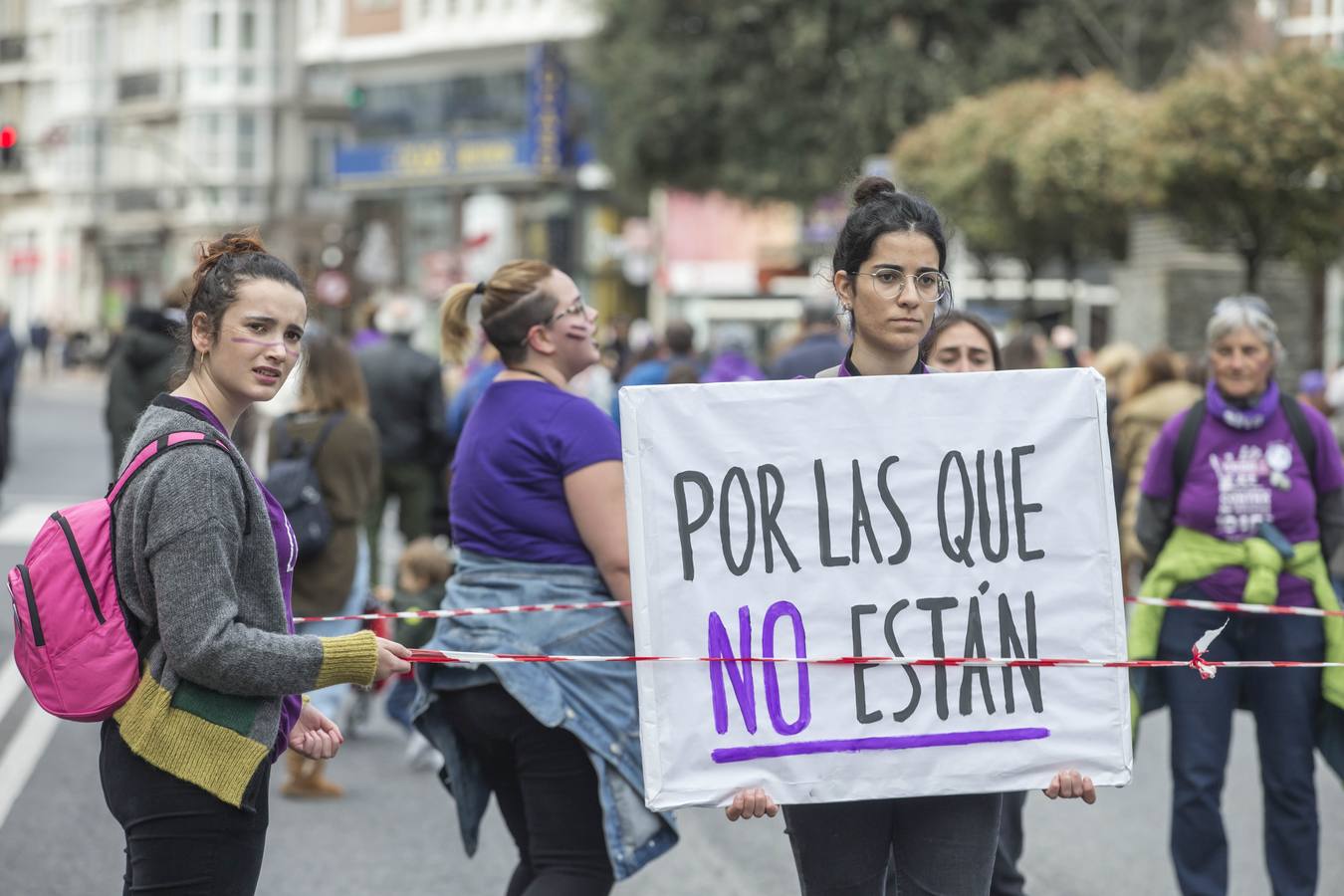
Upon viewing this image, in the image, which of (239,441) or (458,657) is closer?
(458,657)

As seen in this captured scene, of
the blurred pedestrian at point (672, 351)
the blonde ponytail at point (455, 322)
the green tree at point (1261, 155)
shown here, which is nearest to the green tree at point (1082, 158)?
the green tree at point (1261, 155)

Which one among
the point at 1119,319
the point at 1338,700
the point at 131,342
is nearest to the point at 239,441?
the point at 131,342

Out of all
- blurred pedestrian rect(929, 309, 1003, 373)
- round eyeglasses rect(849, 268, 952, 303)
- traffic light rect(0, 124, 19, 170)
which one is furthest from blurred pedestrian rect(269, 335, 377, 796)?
traffic light rect(0, 124, 19, 170)

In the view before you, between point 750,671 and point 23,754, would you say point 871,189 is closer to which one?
point 750,671

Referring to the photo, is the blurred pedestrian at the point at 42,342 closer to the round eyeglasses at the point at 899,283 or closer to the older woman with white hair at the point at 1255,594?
the older woman with white hair at the point at 1255,594

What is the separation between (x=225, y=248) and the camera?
3.75m

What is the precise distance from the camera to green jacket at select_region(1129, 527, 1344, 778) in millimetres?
5797

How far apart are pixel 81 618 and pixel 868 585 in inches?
56.0

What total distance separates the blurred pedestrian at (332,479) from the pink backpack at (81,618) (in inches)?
175

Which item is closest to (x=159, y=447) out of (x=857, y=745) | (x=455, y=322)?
(x=857, y=745)

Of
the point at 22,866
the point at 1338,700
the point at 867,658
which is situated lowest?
the point at 22,866

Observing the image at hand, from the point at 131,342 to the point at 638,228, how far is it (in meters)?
33.3

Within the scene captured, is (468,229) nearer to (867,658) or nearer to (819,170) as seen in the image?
(819,170)

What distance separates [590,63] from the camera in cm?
A: 3578
